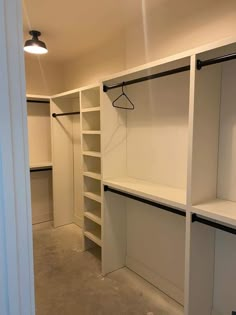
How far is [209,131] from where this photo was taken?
5.65 feet

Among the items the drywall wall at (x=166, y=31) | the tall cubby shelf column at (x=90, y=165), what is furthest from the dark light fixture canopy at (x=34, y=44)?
the drywall wall at (x=166, y=31)

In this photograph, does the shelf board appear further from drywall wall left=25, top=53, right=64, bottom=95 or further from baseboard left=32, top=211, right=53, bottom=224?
drywall wall left=25, top=53, right=64, bottom=95

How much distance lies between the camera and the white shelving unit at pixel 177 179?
166 centimetres

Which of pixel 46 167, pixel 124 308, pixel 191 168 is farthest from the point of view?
pixel 46 167

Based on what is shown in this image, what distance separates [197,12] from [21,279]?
6.74 feet

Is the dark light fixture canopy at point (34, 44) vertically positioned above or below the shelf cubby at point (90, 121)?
above

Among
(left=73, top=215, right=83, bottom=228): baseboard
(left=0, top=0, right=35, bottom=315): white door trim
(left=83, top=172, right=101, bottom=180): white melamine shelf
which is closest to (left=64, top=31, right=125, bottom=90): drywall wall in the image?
(left=83, top=172, right=101, bottom=180): white melamine shelf

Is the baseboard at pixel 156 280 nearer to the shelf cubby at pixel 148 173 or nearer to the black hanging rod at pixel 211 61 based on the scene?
the shelf cubby at pixel 148 173

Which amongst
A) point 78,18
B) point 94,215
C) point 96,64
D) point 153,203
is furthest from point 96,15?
point 94,215

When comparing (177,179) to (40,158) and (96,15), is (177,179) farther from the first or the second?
(40,158)

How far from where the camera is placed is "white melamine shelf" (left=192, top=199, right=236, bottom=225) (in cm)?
145

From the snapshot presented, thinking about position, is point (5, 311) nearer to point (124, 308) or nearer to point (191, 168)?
point (191, 168)

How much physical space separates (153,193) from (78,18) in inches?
69.9

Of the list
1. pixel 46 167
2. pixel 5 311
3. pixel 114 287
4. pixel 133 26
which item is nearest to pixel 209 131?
pixel 133 26
